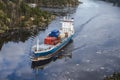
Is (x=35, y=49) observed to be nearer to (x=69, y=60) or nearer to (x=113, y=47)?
(x=69, y=60)

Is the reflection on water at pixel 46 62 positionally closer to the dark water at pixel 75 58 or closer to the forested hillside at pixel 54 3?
the dark water at pixel 75 58

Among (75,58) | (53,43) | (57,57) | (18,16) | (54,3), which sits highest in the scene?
(54,3)

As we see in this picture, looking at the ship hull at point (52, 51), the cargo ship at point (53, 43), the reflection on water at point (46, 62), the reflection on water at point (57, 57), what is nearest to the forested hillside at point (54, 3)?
the cargo ship at point (53, 43)

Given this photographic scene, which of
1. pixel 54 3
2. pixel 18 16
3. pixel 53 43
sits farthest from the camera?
pixel 54 3

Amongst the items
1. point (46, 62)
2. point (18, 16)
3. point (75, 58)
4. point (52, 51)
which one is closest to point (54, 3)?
point (18, 16)

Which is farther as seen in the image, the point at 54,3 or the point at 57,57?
the point at 54,3

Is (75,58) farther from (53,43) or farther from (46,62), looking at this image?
(53,43)
